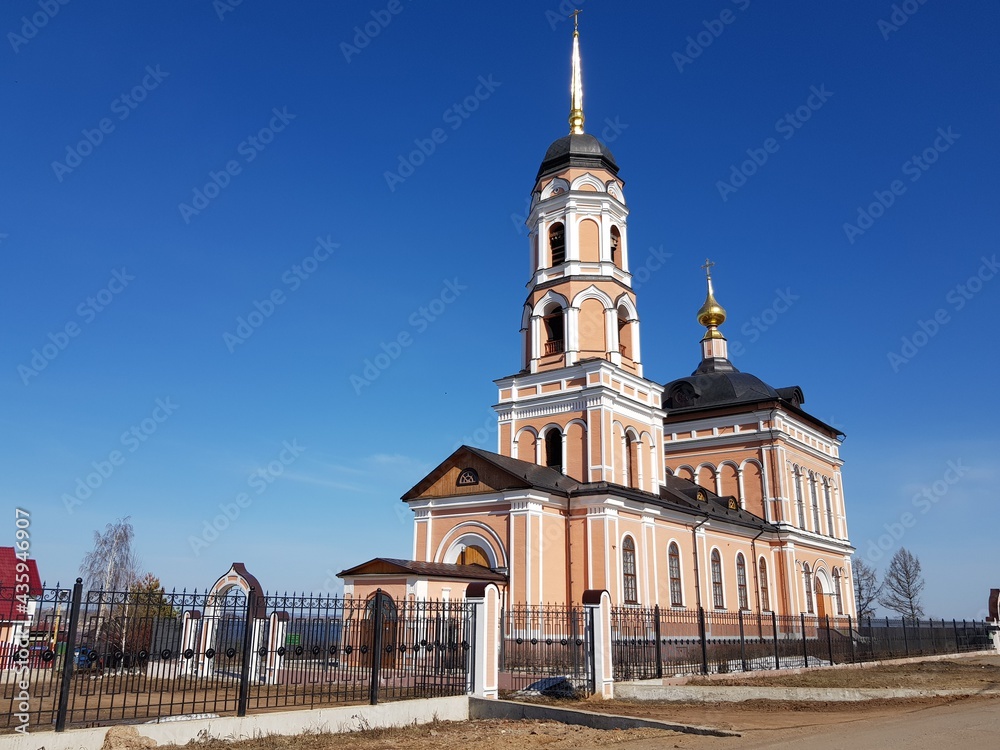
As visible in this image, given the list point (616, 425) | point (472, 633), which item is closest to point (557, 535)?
point (616, 425)

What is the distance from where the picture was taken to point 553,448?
2762cm

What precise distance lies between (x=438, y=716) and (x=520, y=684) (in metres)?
4.65

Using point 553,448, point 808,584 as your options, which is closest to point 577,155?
point 553,448

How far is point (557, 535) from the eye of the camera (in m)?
24.6

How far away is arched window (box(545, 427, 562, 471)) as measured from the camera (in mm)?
27405

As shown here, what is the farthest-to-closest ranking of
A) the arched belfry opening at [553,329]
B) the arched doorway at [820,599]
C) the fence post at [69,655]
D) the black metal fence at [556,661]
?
the arched doorway at [820,599] → the arched belfry opening at [553,329] → the black metal fence at [556,661] → the fence post at [69,655]

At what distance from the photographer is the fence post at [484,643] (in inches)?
529

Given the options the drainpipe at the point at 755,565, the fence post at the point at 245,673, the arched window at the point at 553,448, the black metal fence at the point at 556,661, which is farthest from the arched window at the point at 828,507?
the fence post at the point at 245,673

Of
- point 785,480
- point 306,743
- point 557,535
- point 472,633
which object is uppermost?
point 785,480

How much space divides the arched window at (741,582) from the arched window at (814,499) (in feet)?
25.9

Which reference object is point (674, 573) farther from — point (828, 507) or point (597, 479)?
point (828, 507)

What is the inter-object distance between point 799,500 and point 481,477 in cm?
1887

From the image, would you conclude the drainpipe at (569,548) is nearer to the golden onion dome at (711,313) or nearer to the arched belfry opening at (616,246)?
the arched belfry opening at (616,246)

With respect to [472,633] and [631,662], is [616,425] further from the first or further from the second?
[472,633]
